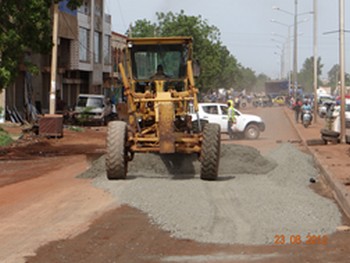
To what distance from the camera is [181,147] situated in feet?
47.1

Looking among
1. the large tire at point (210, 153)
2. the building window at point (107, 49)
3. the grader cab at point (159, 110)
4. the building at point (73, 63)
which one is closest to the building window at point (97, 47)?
the building at point (73, 63)

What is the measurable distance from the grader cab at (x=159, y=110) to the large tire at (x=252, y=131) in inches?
575

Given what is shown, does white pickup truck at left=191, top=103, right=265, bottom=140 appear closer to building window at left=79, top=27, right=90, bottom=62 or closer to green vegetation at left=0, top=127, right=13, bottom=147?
green vegetation at left=0, top=127, right=13, bottom=147

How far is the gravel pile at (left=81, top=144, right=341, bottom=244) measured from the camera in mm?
9406

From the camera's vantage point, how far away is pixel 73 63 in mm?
50062

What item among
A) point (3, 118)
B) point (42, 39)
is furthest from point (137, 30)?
point (42, 39)

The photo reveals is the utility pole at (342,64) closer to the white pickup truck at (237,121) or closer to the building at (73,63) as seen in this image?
the white pickup truck at (237,121)

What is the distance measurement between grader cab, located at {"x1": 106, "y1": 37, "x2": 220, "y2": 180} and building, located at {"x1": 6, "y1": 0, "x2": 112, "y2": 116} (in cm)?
2531

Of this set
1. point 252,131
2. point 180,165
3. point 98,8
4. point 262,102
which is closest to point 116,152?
point 180,165

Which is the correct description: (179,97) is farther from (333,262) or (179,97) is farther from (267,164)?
(333,262)

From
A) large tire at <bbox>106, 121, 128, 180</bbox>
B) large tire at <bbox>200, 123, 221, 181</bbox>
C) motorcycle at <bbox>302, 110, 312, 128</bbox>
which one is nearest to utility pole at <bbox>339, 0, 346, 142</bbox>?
motorcycle at <bbox>302, 110, 312, 128</bbox>

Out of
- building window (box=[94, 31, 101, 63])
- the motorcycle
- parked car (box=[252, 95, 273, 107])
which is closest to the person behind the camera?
the motorcycle

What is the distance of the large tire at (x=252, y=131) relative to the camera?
101ft

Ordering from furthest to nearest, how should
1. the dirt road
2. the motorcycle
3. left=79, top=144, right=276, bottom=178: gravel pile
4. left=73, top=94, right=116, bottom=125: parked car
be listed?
left=73, top=94, right=116, bottom=125: parked car, the motorcycle, left=79, top=144, right=276, bottom=178: gravel pile, the dirt road
